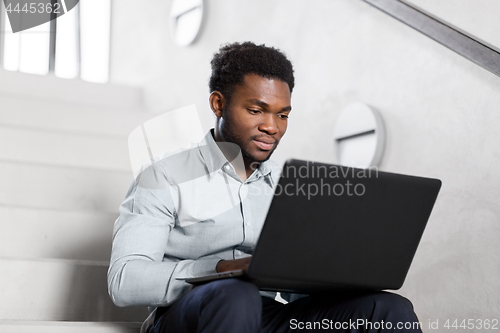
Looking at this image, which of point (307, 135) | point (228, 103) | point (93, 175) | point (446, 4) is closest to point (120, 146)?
point (93, 175)

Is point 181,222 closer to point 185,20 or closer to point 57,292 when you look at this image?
point 57,292

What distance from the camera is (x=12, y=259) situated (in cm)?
143

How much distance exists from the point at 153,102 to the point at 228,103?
201 centimetres

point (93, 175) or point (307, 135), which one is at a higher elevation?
point (307, 135)

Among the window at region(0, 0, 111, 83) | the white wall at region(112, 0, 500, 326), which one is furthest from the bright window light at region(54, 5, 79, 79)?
the white wall at region(112, 0, 500, 326)

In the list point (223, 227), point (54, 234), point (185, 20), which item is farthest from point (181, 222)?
point (185, 20)

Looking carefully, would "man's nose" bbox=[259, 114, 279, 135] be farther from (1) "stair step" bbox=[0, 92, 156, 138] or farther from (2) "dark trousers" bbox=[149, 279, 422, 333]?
(1) "stair step" bbox=[0, 92, 156, 138]

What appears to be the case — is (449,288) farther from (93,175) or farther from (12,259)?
(93,175)

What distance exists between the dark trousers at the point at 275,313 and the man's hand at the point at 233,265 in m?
0.03

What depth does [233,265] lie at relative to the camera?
0.96m

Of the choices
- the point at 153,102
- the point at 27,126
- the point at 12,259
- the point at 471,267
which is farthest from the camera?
the point at 153,102

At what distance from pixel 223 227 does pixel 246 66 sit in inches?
16.3

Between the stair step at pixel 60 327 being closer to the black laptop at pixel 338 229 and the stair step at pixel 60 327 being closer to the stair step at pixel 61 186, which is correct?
the black laptop at pixel 338 229

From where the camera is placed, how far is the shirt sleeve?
1.03m
